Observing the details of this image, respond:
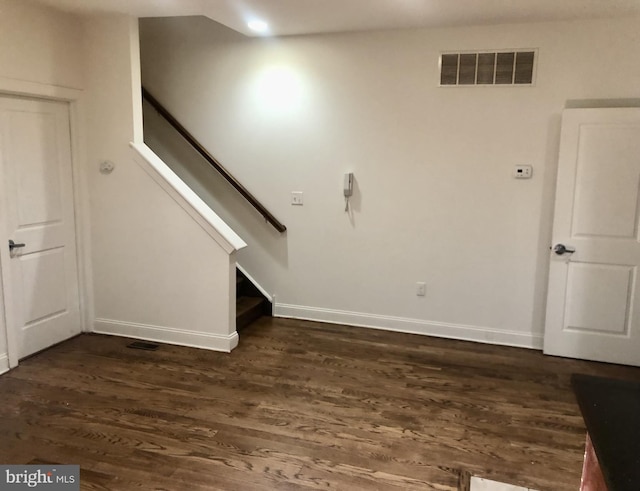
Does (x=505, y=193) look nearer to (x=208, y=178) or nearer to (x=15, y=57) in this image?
(x=208, y=178)

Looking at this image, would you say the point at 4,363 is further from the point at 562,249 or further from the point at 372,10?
the point at 562,249

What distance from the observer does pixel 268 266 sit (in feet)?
15.7

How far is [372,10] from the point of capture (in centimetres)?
351

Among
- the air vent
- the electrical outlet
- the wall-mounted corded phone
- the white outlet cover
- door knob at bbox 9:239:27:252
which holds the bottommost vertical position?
door knob at bbox 9:239:27:252

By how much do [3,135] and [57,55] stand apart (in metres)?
0.74

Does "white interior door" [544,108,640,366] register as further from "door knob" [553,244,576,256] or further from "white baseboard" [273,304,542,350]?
"white baseboard" [273,304,542,350]

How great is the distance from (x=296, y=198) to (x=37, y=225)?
6.88 ft

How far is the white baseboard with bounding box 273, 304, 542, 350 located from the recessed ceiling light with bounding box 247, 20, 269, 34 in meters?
2.44

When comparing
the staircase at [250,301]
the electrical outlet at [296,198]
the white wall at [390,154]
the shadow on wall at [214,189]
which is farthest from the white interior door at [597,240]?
the staircase at [250,301]

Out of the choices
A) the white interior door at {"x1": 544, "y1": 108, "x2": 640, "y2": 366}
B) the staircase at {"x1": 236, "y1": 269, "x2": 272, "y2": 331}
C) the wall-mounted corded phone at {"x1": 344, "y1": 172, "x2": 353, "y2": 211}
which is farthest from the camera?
the staircase at {"x1": 236, "y1": 269, "x2": 272, "y2": 331}

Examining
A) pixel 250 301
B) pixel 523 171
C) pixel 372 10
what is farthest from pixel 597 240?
pixel 250 301

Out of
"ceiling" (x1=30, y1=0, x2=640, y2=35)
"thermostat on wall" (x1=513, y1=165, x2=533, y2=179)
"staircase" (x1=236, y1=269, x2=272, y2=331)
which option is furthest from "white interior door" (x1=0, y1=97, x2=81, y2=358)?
"thermostat on wall" (x1=513, y1=165, x2=533, y2=179)

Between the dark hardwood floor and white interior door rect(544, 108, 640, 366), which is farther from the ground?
white interior door rect(544, 108, 640, 366)

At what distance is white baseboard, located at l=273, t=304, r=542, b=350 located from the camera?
4.18 meters
